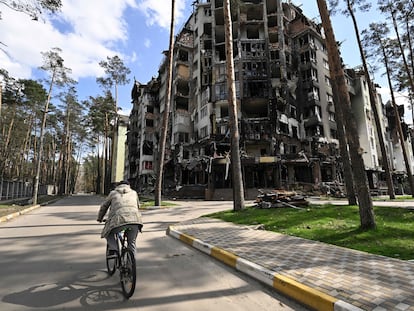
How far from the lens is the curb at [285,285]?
3.15 meters

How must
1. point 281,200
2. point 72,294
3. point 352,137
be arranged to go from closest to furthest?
point 72,294 < point 352,137 < point 281,200

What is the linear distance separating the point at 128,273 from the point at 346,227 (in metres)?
7.13

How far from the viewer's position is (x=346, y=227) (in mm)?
8195

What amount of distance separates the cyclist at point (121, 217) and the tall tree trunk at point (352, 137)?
677cm

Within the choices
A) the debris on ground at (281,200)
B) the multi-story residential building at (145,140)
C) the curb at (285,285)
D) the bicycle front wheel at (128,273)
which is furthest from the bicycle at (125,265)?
the multi-story residential building at (145,140)


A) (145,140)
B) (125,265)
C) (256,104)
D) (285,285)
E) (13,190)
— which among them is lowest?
(285,285)

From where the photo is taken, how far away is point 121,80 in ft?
129

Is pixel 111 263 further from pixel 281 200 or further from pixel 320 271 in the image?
pixel 281 200

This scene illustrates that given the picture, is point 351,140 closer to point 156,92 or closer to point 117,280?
point 117,280

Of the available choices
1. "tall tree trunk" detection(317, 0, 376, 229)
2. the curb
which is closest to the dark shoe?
the curb

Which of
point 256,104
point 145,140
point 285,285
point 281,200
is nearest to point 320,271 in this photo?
point 285,285

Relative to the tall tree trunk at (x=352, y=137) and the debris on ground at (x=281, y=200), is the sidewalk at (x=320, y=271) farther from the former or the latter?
the debris on ground at (x=281, y=200)

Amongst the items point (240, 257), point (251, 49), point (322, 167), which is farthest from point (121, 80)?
point (240, 257)

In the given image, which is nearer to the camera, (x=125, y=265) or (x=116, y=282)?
(x=125, y=265)
